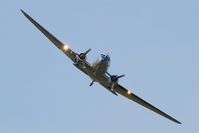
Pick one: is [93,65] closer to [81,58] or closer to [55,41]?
[81,58]

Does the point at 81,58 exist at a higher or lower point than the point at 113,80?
lower

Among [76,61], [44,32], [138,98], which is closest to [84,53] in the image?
[76,61]

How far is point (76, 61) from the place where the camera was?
8750 cm

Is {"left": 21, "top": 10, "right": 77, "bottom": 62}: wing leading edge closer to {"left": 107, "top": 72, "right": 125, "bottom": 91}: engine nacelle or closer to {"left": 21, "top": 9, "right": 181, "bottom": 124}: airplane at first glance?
{"left": 21, "top": 9, "right": 181, "bottom": 124}: airplane

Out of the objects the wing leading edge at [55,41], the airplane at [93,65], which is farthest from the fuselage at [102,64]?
the wing leading edge at [55,41]

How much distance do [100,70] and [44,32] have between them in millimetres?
11809

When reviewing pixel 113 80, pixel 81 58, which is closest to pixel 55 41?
pixel 81 58

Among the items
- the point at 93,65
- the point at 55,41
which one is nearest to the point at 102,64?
the point at 93,65

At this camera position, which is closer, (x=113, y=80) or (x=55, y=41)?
(x=113, y=80)

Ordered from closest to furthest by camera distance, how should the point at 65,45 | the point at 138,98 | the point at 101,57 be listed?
the point at 101,57 → the point at 65,45 → the point at 138,98

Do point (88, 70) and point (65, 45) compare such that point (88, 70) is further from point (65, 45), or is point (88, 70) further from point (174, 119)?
point (174, 119)

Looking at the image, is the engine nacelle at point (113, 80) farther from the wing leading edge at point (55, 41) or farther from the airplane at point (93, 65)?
the wing leading edge at point (55, 41)

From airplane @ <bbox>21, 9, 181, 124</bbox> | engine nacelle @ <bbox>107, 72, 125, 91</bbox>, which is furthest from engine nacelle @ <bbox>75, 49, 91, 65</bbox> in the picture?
engine nacelle @ <bbox>107, 72, 125, 91</bbox>

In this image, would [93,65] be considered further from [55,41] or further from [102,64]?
[55,41]
